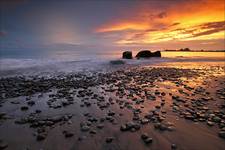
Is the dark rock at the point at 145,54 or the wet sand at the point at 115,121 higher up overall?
the dark rock at the point at 145,54

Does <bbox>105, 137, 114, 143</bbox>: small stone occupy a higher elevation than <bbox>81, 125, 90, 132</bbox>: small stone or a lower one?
lower

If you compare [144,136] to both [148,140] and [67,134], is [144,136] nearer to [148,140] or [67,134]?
[148,140]

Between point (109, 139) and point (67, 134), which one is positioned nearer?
point (109, 139)

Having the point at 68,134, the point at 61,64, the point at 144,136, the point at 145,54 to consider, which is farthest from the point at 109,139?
the point at 145,54

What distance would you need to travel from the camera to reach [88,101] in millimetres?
7465

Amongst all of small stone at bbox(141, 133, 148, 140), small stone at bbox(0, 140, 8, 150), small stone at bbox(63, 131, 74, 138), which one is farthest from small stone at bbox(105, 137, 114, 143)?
small stone at bbox(0, 140, 8, 150)

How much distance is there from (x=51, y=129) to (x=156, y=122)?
304cm

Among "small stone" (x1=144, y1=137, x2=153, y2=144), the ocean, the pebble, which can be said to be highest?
the ocean

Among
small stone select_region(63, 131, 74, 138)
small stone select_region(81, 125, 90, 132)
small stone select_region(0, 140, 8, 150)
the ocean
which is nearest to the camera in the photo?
small stone select_region(0, 140, 8, 150)

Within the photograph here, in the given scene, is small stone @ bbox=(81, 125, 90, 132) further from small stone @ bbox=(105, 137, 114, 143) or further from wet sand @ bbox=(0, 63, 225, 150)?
small stone @ bbox=(105, 137, 114, 143)

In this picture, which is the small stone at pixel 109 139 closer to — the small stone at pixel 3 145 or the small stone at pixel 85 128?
the small stone at pixel 85 128

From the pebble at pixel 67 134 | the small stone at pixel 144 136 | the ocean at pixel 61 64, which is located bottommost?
the small stone at pixel 144 136

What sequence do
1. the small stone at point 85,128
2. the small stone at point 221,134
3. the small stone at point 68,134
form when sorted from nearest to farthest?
the small stone at point 221,134
the small stone at point 68,134
the small stone at point 85,128

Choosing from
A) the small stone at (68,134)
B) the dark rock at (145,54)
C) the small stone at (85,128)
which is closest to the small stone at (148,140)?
the small stone at (85,128)
